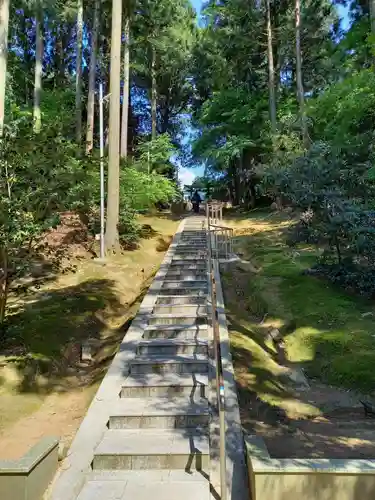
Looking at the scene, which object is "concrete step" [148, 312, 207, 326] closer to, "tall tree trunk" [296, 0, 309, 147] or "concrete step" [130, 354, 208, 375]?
"concrete step" [130, 354, 208, 375]

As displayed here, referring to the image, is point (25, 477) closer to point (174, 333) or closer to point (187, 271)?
point (174, 333)

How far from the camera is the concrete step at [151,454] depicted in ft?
14.0

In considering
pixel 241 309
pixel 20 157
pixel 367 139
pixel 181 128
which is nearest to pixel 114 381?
pixel 20 157

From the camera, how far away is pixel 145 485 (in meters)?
3.99

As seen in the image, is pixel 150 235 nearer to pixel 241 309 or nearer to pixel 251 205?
pixel 241 309

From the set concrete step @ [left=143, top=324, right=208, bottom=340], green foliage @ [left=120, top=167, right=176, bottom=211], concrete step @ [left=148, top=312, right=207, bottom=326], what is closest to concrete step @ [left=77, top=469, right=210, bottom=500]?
concrete step @ [left=143, top=324, right=208, bottom=340]

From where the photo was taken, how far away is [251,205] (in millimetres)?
24922

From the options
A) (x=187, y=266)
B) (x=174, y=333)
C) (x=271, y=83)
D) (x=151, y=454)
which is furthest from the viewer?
(x=271, y=83)

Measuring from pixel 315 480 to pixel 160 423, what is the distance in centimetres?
199

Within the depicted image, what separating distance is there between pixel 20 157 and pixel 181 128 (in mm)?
31324

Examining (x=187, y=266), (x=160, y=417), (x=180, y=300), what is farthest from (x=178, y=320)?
(x=187, y=266)

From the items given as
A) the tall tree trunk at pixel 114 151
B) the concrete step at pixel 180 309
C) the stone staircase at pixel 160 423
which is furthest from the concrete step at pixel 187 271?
the tall tree trunk at pixel 114 151

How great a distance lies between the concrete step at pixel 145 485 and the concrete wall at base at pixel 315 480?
0.66 m

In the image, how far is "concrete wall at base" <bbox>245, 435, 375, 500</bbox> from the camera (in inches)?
134
